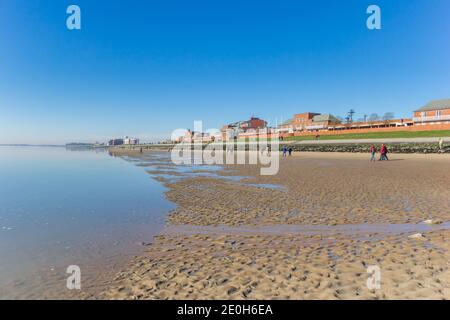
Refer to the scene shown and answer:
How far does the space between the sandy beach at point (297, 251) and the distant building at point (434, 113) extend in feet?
285

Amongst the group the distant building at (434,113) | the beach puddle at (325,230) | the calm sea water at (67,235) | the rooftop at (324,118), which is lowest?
the calm sea water at (67,235)

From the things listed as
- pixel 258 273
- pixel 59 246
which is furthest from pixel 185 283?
pixel 59 246

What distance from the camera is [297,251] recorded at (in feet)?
20.6

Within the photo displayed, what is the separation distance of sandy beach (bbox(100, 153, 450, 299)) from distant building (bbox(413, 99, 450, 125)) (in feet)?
285

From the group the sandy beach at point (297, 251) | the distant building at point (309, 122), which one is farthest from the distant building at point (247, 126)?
the sandy beach at point (297, 251)

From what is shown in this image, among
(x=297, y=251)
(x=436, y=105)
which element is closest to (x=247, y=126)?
(x=436, y=105)

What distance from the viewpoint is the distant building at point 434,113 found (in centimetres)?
7538

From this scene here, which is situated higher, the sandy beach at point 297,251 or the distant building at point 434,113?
the distant building at point 434,113

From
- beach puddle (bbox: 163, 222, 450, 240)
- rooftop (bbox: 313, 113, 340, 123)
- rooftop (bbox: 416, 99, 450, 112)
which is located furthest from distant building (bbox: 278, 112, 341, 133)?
beach puddle (bbox: 163, 222, 450, 240)

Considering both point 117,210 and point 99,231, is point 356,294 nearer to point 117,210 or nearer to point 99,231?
point 99,231

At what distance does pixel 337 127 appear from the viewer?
113 meters

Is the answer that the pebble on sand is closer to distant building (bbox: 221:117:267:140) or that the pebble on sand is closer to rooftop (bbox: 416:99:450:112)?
rooftop (bbox: 416:99:450:112)

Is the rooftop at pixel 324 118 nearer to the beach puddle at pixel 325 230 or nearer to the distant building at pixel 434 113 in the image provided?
the distant building at pixel 434 113
